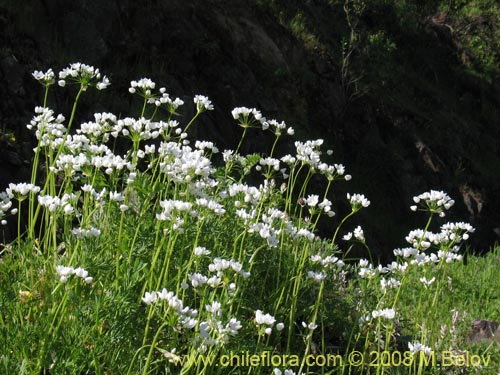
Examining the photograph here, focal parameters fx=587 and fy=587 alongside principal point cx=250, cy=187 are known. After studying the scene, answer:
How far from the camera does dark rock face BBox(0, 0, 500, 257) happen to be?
8.33 m

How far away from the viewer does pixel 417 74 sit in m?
19.7

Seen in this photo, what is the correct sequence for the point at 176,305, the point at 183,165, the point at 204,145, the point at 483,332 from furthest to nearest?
the point at 483,332, the point at 204,145, the point at 183,165, the point at 176,305

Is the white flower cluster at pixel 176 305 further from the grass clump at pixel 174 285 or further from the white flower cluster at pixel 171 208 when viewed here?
the white flower cluster at pixel 171 208

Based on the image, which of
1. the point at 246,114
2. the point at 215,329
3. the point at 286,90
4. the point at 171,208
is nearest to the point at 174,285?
the point at 171,208

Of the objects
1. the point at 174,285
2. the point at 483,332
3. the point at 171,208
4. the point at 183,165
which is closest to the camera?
the point at 171,208

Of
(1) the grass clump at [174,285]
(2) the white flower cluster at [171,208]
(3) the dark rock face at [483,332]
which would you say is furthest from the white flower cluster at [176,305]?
(3) the dark rock face at [483,332]

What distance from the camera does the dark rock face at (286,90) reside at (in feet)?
27.3

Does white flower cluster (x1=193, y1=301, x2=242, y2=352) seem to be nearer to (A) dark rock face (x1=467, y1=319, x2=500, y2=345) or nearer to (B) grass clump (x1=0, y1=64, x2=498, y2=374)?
(B) grass clump (x1=0, y1=64, x2=498, y2=374)

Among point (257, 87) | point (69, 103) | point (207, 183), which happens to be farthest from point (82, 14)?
point (207, 183)

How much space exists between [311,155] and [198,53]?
8016 millimetres

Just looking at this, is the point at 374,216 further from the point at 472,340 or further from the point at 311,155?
the point at 311,155

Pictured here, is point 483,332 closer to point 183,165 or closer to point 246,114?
point 246,114

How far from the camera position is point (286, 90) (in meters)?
13.2

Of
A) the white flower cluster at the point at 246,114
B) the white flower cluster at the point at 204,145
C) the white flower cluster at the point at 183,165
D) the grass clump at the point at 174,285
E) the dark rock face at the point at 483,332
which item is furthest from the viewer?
the dark rock face at the point at 483,332
